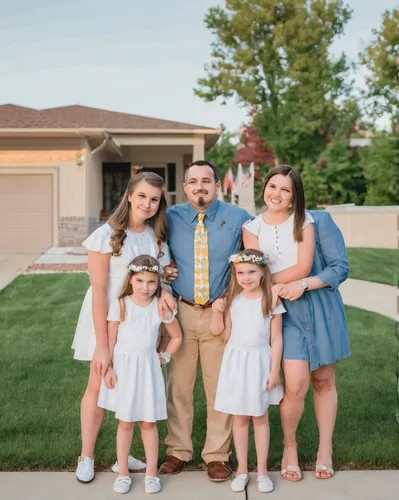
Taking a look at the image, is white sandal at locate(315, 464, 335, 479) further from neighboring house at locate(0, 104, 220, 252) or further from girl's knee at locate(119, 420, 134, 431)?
neighboring house at locate(0, 104, 220, 252)

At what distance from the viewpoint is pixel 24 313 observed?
8.87 metres

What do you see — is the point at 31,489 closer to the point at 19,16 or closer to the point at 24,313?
the point at 24,313

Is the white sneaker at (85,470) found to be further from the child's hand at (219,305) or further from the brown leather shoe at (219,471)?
the child's hand at (219,305)

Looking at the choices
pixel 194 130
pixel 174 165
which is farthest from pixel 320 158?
pixel 194 130

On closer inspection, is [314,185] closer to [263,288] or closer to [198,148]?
[198,148]

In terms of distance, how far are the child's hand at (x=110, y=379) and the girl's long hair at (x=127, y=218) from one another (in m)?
0.63

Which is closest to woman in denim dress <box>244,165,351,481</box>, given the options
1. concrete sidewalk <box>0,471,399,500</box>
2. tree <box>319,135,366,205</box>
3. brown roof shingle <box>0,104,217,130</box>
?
concrete sidewalk <box>0,471,399,500</box>

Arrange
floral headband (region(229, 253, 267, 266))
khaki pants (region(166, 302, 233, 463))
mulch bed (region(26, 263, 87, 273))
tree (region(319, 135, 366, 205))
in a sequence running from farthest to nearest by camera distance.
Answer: tree (region(319, 135, 366, 205)) < mulch bed (region(26, 263, 87, 273)) < khaki pants (region(166, 302, 233, 463)) < floral headband (region(229, 253, 267, 266))

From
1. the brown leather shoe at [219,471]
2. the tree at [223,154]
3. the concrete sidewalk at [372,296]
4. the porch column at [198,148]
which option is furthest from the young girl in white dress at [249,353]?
the tree at [223,154]

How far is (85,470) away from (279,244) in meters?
1.64

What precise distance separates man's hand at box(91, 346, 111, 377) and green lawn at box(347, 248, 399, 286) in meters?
8.48

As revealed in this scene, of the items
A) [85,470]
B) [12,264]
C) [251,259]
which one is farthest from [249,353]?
[12,264]

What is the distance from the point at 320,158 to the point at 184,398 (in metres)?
26.1

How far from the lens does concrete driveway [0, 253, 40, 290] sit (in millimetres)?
12248
